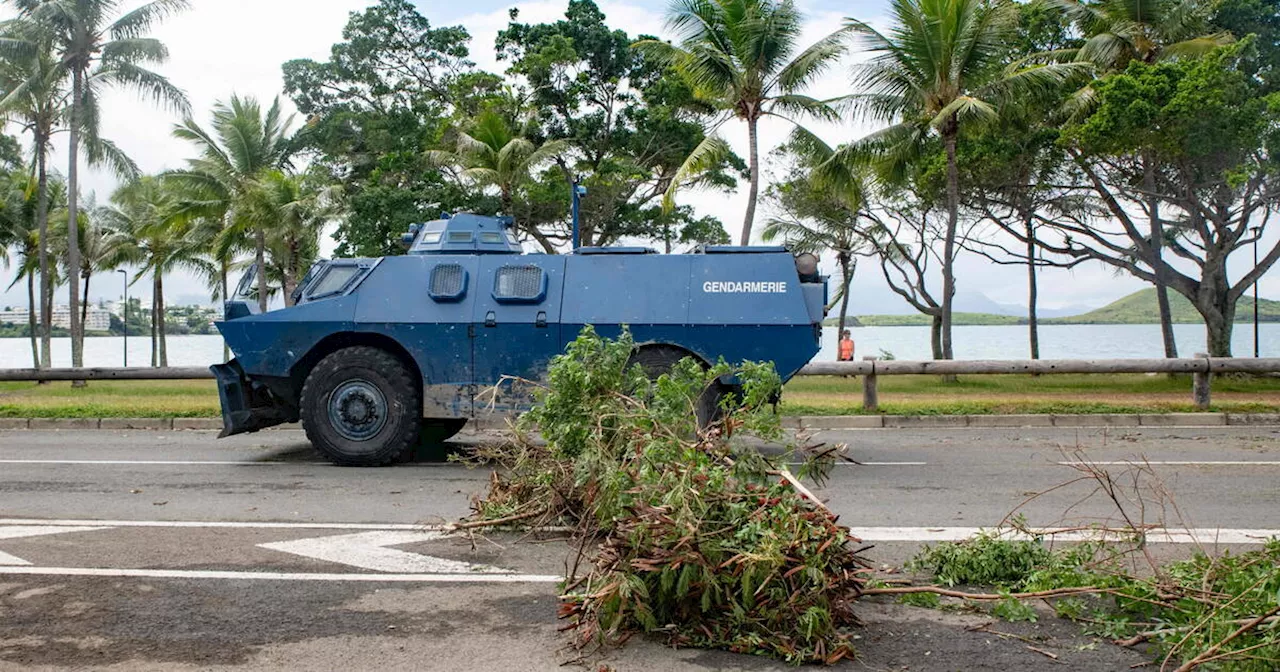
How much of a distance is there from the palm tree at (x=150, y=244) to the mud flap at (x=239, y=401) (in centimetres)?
3152

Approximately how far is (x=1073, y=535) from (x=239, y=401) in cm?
803

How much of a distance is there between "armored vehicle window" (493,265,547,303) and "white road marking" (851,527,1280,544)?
186 inches

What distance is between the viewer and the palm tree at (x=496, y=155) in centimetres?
2962

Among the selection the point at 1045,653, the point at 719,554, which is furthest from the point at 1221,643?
the point at 719,554

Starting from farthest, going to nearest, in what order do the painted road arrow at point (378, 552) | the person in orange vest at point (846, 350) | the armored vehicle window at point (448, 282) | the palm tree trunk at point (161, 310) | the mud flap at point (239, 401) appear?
the palm tree trunk at point (161, 310)
the person in orange vest at point (846, 350)
the mud flap at point (239, 401)
the armored vehicle window at point (448, 282)
the painted road arrow at point (378, 552)

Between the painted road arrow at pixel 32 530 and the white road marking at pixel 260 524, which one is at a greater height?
the painted road arrow at pixel 32 530

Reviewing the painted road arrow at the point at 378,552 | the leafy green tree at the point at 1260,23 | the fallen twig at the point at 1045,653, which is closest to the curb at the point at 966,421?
the painted road arrow at the point at 378,552

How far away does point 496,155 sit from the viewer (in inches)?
1173

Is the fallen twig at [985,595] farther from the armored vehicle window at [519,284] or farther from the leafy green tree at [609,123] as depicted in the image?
the leafy green tree at [609,123]

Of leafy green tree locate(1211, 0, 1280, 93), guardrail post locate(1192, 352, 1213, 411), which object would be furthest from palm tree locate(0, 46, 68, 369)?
leafy green tree locate(1211, 0, 1280, 93)

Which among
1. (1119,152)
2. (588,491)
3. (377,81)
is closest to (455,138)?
(377,81)

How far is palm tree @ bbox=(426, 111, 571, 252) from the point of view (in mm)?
29625

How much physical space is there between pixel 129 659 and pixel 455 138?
1131 inches

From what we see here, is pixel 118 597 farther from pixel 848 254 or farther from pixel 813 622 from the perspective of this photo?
pixel 848 254
